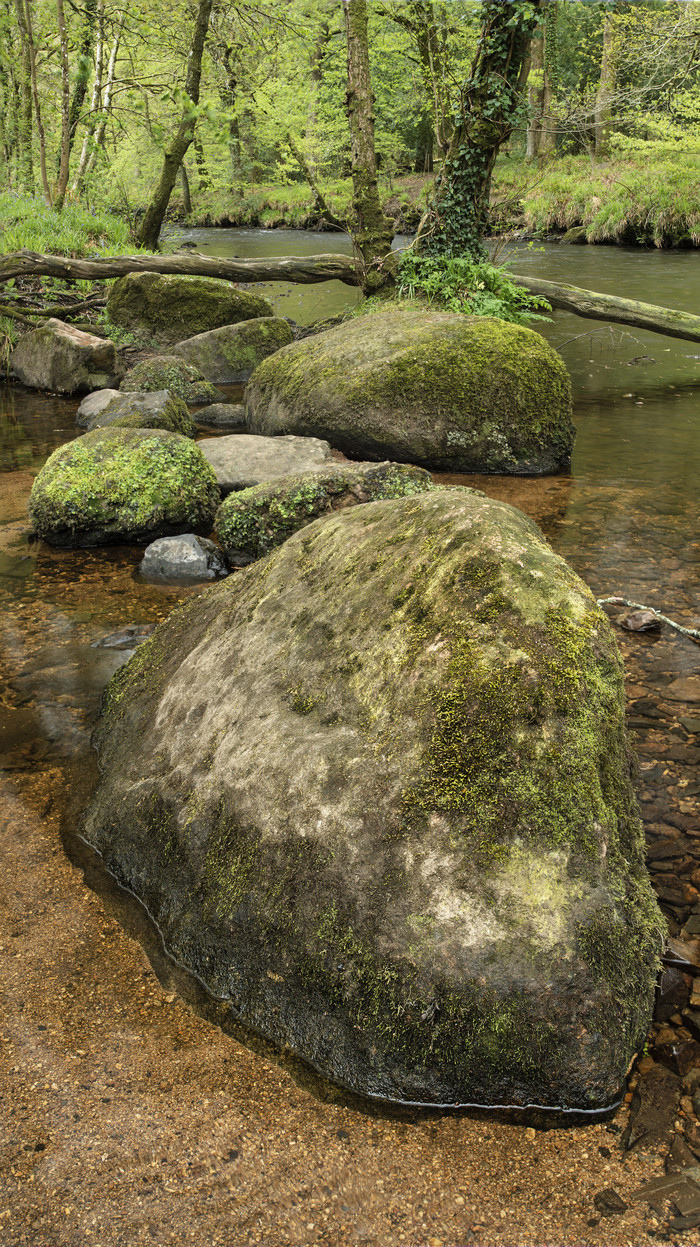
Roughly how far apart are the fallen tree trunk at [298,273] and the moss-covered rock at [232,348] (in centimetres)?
145

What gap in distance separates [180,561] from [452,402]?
10.5 ft

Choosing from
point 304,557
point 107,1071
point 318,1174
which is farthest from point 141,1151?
point 304,557

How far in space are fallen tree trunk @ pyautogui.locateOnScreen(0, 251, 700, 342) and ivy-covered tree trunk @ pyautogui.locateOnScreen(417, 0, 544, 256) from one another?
3.45ft

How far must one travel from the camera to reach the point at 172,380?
9.87 m

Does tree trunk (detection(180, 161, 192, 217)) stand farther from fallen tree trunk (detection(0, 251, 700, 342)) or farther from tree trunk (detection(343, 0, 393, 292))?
tree trunk (detection(343, 0, 393, 292))

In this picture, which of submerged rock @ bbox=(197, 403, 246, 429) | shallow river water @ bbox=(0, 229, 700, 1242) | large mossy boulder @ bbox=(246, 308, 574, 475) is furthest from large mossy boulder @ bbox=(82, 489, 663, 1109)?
submerged rock @ bbox=(197, 403, 246, 429)

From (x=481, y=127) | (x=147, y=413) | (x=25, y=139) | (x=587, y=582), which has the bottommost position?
(x=587, y=582)

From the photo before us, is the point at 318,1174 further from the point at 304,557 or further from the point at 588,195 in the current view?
the point at 588,195

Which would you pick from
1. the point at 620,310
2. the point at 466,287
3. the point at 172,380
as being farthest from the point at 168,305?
the point at 620,310

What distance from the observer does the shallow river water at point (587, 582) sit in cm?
332

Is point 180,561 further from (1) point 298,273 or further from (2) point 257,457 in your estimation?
(1) point 298,273

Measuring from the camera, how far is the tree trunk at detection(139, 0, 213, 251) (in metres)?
14.4

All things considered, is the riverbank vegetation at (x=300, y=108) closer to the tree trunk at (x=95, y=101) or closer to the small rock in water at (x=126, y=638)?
the tree trunk at (x=95, y=101)

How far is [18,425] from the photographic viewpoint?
9703mm
